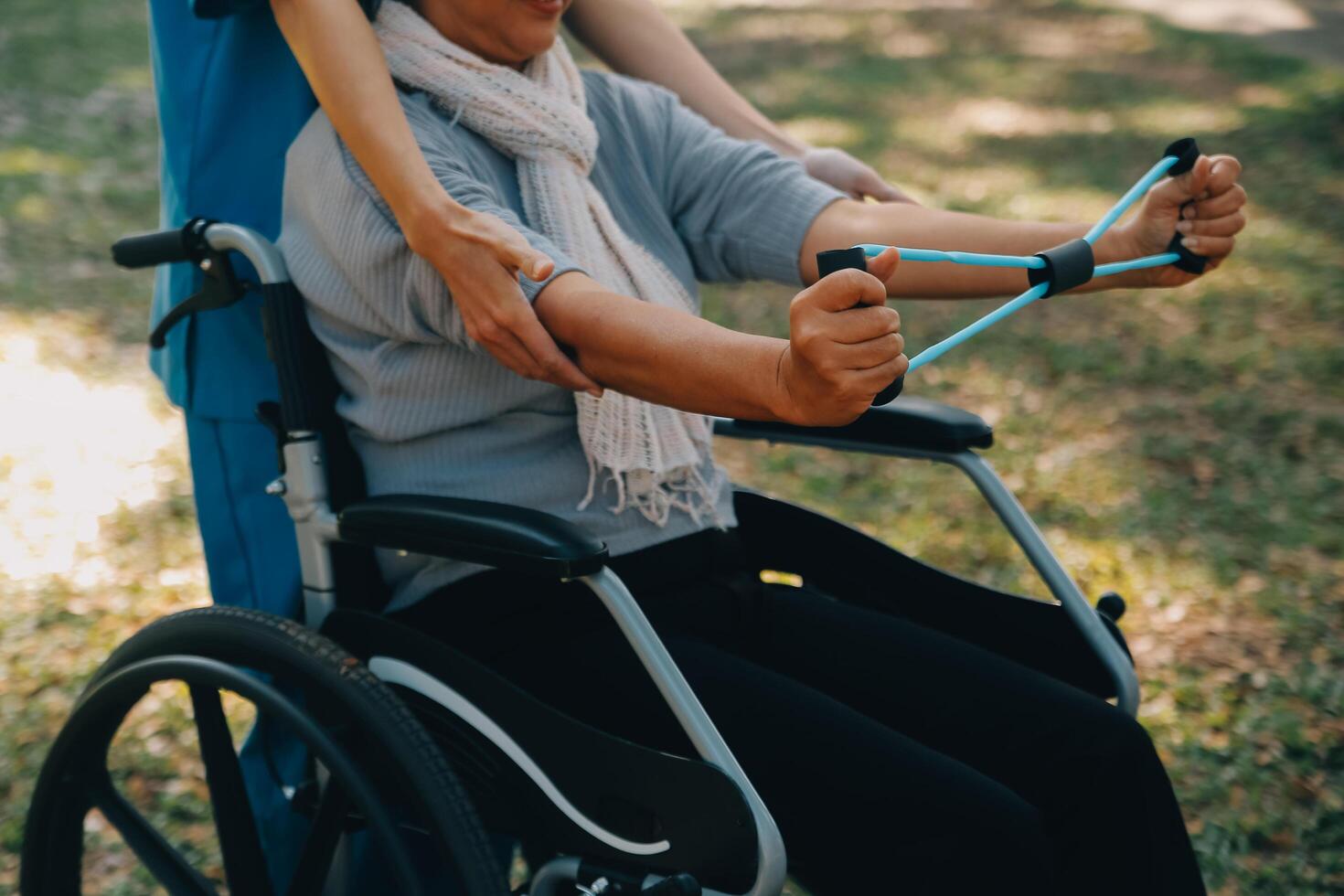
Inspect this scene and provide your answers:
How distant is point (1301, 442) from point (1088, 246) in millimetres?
2857

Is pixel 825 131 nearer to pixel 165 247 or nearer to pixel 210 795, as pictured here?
pixel 165 247

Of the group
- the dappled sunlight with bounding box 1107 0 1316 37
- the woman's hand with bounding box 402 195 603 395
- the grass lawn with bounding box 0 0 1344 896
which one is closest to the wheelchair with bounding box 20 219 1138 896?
the woman's hand with bounding box 402 195 603 395

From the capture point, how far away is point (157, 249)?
5.43 feet

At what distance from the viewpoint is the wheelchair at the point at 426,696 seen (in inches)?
51.9

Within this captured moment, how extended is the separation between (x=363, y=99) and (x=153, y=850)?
107 centimetres

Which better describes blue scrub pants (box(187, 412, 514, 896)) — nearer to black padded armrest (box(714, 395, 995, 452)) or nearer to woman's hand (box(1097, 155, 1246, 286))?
black padded armrest (box(714, 395, 995, 452))

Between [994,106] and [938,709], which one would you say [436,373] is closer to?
[938,709]

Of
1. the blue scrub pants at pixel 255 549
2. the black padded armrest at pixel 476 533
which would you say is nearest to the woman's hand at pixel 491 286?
Answer: the black padded armrest at pixel 476 533

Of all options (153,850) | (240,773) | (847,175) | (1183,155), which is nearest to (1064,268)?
(1183,155)

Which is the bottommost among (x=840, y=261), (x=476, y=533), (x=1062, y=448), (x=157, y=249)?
(x=1062, y=448)

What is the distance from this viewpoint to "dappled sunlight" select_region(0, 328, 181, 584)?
333 cm

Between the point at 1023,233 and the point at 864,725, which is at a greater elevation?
the point at 1023,233

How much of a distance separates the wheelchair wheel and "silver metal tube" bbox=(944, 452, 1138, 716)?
0.85m

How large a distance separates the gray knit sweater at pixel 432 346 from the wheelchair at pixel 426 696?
6cm
